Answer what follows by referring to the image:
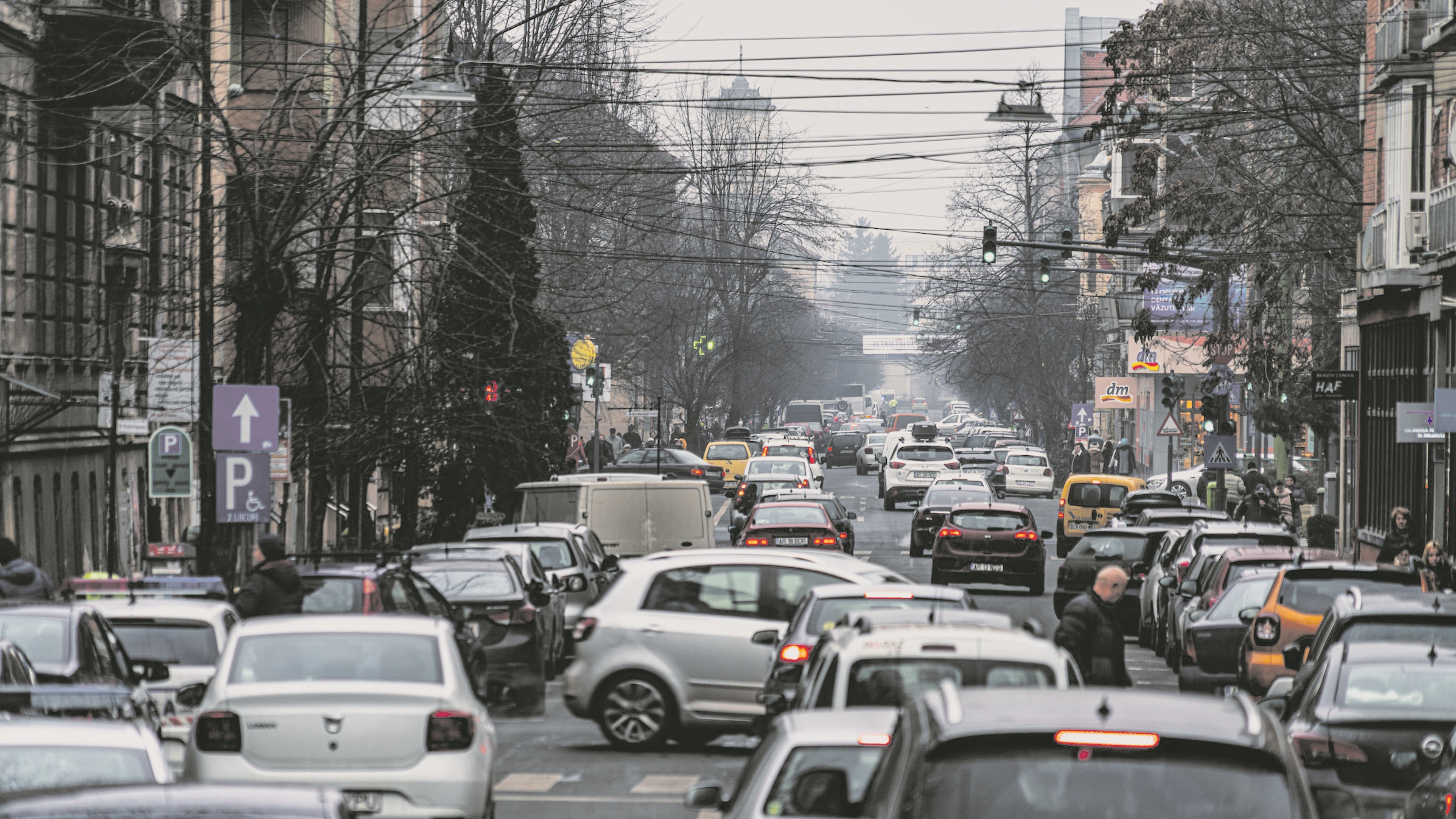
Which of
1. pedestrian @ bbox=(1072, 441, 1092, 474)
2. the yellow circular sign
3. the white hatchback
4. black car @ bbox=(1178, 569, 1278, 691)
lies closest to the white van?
black car @ bbox=(1178, 569, 1278, 691)

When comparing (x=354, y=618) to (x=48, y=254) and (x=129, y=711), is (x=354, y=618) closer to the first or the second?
(x=129, y=711)

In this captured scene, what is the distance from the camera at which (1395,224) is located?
3325 centimetres

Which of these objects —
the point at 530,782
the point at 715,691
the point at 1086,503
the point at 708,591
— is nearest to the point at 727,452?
the point at 1086,503

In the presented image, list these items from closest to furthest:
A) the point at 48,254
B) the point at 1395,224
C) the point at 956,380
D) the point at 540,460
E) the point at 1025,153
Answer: the point at 48,254 → the point at 1395,224 → the point at 540,460 → the point at 1025,153 → the point at 956,380

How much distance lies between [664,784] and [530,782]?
0.96m

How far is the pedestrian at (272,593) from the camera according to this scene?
15.6 meters

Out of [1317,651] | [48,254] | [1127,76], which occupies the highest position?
[1127,76]

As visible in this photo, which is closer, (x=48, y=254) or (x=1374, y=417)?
(x=48, y=254)

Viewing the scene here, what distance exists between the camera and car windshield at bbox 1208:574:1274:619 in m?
18.8

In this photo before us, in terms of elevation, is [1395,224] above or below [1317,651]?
above

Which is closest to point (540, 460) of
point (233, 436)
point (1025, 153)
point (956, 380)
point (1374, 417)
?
point (1374, 417)

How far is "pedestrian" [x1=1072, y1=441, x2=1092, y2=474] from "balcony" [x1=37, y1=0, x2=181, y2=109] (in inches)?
1746

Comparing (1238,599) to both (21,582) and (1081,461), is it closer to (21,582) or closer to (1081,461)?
(21,582)

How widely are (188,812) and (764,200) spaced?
79.7 meters
